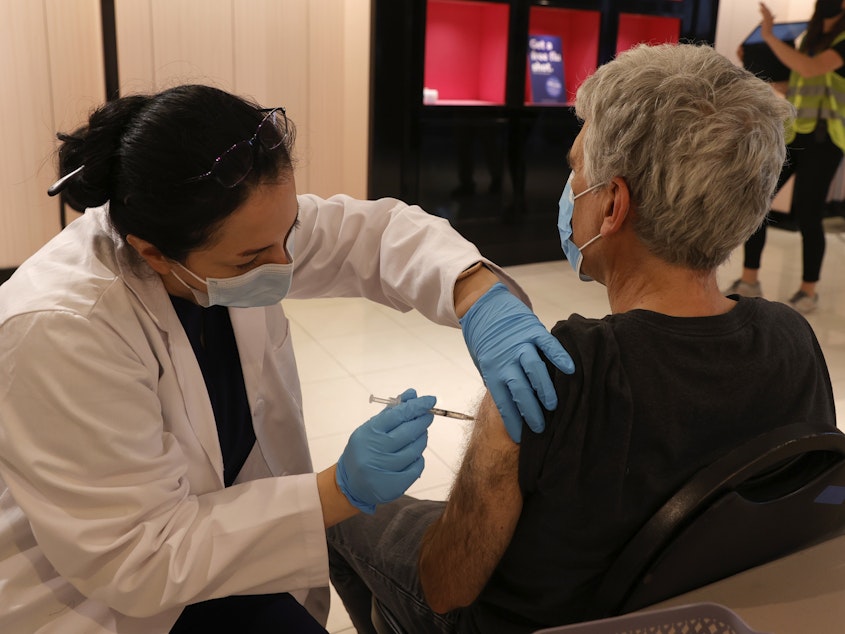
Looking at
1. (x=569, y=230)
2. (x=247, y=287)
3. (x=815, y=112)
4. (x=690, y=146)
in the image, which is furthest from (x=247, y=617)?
(x=815, y=112)

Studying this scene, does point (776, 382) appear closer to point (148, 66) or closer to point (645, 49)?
point (645, 49)

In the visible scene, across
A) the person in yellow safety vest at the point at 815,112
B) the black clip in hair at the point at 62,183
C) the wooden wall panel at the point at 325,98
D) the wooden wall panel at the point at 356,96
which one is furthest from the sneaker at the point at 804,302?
the black clip in hair at the point at 62,183

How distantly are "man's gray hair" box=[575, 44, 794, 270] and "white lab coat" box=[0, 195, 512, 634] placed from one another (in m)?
0.60

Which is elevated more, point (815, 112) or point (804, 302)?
point (815, 112)

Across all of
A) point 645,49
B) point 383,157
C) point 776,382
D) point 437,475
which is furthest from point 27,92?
point 776,382

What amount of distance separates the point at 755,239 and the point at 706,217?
3430 millimetres

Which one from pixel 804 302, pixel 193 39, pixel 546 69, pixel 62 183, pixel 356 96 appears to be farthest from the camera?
pixel 546 69

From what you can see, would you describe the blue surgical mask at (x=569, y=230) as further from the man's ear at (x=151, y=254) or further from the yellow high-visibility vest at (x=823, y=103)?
the yellow high-visibility vest at (x=823, y=103)

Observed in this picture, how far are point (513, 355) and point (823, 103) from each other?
364cm

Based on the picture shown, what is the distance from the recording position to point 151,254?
3.75ft

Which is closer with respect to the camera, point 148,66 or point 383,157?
point 148,66

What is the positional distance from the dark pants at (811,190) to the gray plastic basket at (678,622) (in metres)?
3.56

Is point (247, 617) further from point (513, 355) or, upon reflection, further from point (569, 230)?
point (569, 230)

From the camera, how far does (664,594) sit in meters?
0.89
